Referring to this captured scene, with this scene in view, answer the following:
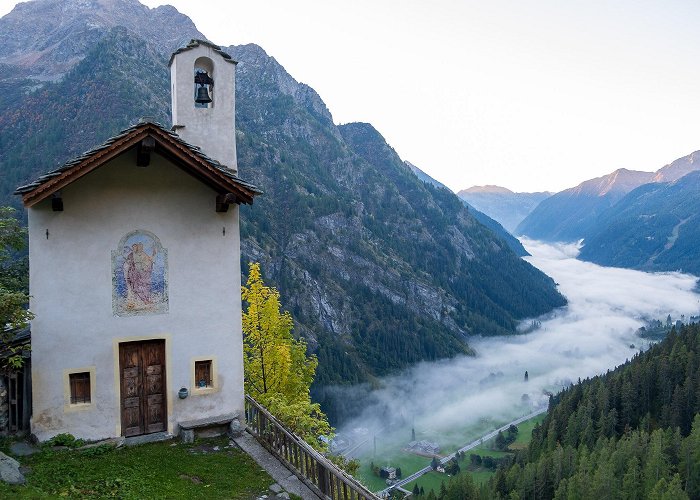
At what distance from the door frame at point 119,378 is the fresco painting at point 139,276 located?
0.69 meters

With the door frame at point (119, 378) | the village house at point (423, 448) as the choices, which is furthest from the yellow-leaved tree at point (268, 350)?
the village house at point (423, 448)

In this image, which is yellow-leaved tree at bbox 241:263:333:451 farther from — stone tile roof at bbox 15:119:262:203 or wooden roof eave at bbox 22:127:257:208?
stone tile roof at bbox 15:119:262:203

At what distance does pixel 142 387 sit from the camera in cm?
1522

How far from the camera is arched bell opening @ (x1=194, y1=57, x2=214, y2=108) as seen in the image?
1697cm

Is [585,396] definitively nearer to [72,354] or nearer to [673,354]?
[673,354]

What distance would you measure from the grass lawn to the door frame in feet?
2.13

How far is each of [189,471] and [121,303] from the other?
4.74 meters

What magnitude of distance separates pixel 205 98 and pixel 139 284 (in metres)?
6.15

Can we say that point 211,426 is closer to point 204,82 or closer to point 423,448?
point 204,82

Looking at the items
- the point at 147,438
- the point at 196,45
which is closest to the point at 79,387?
the point at 147,438

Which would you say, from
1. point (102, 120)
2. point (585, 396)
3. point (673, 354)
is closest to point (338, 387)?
point (585, 396)

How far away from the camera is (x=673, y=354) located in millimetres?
125188

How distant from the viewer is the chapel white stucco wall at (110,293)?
14070mm

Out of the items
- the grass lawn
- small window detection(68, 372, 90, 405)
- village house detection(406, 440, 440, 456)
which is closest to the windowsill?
the grass lawn
